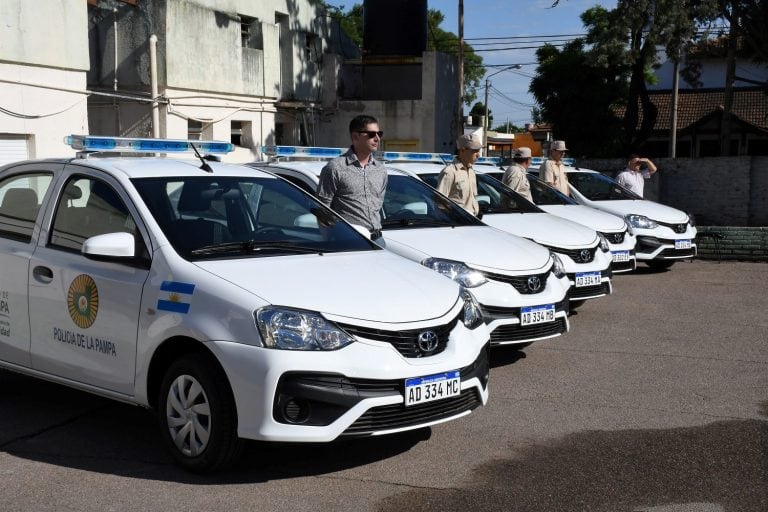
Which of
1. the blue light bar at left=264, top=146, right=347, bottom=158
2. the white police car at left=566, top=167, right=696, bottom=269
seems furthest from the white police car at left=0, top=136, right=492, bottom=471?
the white police car at left=566, top=167, right=696, bottom=269

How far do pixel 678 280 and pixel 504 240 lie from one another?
5.98 meters

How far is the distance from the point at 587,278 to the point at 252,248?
4.88 m

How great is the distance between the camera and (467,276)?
24.0 ft

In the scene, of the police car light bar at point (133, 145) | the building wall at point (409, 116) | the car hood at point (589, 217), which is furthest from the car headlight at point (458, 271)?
the building wall at point (409, 116)

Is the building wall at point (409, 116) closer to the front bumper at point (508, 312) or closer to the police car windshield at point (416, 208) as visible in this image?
the police car windshield at point (416, 208)

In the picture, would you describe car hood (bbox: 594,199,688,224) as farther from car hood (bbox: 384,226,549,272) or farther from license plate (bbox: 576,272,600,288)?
car hood (bbox: 384,226,549,272)

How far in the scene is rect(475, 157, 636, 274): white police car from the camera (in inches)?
474

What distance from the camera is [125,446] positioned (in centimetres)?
555

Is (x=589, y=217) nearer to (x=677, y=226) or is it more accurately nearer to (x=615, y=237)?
(x=615, y=237)

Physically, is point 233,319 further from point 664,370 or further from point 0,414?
point 664,370

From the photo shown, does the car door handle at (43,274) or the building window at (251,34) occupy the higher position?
the building window at (251,34)

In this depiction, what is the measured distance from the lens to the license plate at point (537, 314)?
737 centimetres

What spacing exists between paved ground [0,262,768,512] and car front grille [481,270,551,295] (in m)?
0.65

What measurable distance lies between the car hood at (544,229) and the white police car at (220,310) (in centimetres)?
392
